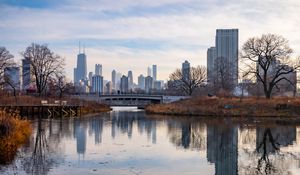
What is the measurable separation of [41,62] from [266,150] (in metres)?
Answer: 73.9

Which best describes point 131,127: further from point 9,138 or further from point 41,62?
point 41,62

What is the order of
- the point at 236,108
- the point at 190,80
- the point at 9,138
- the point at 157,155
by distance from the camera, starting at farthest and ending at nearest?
the point at 190,80 < the point at 236,108 < the point at 9,138 < the point at 157,155

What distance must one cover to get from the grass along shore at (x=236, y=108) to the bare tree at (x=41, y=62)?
2774 centimetres

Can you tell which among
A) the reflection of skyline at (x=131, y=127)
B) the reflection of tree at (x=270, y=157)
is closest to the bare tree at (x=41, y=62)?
the reflection of skyline at (x=131, y=127)

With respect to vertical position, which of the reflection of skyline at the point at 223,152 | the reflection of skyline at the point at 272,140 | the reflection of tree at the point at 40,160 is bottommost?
the reflection of skyline at the point at 272,140

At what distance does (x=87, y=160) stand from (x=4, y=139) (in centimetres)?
741

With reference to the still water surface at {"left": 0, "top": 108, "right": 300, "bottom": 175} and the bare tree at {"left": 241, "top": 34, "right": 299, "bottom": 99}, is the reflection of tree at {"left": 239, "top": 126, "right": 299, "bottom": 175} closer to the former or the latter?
the still water surface at {"left": 0, "top": 108, "right": 300, "bottom": 175}

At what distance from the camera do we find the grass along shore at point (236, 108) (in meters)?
77.3

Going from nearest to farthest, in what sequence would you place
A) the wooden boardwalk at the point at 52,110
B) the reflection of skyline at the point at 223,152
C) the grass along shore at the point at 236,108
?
the reflection of skyline at the point at 223,152 → the grass along shore at the point at 236,108 → the wooden boardwalk at the point at 52,110

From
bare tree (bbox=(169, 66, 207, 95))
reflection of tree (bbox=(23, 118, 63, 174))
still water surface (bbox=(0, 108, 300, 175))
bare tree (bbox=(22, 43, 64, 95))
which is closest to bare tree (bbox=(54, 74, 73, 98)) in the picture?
bare tree (bbox=(22, 43, 64, 95))

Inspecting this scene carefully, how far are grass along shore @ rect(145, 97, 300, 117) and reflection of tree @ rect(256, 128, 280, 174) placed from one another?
33.2m

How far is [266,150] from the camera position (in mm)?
32094

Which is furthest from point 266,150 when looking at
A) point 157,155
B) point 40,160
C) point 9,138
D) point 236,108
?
point 236,108

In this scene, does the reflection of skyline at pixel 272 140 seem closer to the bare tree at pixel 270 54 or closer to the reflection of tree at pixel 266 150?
the reflection of tree at pixel 266 150
